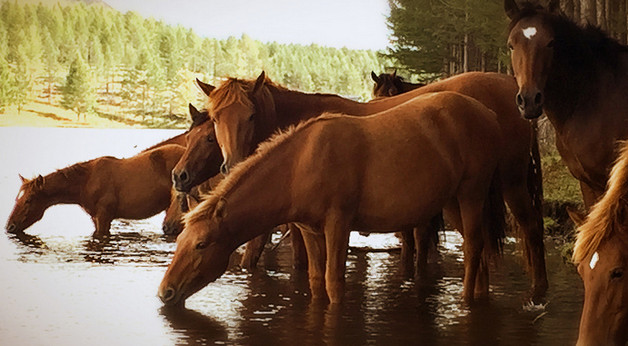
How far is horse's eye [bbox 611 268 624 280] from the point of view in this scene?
3492 mm

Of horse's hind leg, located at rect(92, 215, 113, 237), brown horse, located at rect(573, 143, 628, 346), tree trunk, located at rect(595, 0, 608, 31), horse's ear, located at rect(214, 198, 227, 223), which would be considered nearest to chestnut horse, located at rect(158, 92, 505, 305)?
horse's ear, located at rect(214, 198, 227, 223)

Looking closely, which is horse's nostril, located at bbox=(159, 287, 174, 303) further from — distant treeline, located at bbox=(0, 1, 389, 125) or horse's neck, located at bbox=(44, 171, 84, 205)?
distant treeline, located at bbox=(0, 1, 389, 125)

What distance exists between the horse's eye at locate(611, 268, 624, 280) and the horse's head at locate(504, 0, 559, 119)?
6.06 ft

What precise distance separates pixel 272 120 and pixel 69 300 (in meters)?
1.54

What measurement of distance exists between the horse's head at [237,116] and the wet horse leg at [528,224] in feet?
4.98

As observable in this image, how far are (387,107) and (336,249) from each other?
56.9 inches

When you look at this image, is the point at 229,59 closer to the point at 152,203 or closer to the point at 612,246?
the point at 152,203

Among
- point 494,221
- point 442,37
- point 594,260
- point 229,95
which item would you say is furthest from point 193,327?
point 442,37

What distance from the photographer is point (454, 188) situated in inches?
224

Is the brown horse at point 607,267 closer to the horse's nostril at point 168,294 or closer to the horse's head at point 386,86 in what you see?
the horse's nostril at point 168,294

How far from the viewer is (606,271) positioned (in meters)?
3.50

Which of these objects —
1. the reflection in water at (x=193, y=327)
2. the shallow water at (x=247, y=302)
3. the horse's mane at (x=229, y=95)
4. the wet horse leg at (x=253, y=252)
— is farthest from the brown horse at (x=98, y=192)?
the reflection in water at (x=193, y=327)

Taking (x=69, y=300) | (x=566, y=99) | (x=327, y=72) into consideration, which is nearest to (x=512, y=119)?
(x=566, y=99)

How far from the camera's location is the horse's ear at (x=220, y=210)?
5.18m
